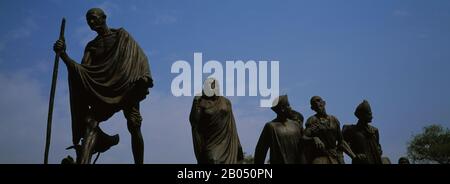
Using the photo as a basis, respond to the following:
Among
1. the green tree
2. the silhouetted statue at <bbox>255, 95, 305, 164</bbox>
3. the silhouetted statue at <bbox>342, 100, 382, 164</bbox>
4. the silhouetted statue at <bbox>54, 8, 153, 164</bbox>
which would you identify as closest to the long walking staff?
the silhouetted statue at <bbox>54, 8, 153, 164</bbox>

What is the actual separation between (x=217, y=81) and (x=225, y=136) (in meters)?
1.22

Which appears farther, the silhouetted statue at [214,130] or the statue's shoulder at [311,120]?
the statue's shoulder at [311,120]

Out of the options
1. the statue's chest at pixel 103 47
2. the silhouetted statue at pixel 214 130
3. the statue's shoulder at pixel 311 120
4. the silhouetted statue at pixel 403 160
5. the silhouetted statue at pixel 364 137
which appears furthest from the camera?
the silhouetted statue at pixel 403 160

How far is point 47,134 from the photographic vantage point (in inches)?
400

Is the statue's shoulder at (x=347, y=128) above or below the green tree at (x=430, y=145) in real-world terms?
below

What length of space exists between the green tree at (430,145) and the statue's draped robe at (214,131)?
133 feet

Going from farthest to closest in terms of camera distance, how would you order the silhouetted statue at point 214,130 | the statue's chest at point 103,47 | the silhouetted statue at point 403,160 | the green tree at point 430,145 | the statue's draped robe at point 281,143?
the green tree at point 430,145
the silhouetted statue at point 403,160
the statue's draped robe at point 281,143
the statue's chest at point 103,47
the silhouetted statue at point 214,130

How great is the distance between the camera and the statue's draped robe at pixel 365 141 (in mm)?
12156

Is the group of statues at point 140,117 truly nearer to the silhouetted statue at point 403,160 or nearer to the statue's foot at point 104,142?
the statue's foot at point 104,142

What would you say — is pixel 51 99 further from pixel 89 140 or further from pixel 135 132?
pixel 135 132

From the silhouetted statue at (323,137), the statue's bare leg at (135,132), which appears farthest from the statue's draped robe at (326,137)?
the statue's bare leg at (135,132)
